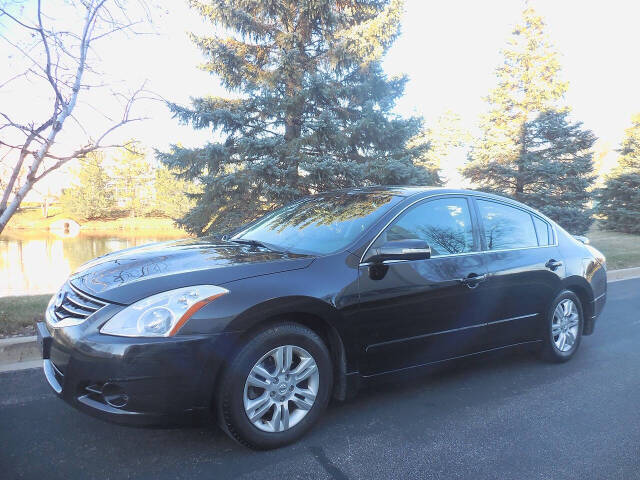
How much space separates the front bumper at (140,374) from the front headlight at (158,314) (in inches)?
1.6

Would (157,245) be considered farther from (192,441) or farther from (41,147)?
(41,147)

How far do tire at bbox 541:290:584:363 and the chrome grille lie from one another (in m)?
3.69

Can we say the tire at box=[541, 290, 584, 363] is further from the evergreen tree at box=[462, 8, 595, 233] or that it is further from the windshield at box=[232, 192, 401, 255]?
the evergreen tree at box=[462, 8, 595, 233]

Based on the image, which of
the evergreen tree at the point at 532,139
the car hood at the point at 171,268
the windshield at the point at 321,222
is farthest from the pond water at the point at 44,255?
the evergreen tree at the point at 532,139

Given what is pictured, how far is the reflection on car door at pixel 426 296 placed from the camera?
9.73 feet

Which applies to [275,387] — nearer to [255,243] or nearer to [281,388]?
[281,388]

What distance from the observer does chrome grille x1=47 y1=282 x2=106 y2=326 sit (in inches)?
96.5

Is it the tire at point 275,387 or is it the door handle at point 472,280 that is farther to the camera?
the door handle at point 472,280

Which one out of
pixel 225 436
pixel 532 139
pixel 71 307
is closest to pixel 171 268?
pixel 71 307

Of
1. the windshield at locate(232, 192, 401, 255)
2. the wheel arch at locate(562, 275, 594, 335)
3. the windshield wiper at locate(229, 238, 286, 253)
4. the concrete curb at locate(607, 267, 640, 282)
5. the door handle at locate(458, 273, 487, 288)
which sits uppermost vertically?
the windshield at locate(232, 192, 401, 255)

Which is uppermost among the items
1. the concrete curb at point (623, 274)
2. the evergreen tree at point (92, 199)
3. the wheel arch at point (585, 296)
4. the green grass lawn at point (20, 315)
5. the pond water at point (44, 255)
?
the evergreen tree at point (92, 199)

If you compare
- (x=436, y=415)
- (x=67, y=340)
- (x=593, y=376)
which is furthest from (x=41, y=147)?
(x=593, y=376)

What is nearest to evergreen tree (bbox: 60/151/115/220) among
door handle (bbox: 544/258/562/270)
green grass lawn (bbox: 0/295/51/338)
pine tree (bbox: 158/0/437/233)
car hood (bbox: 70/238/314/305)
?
pine tree (bbox: 158/0/437/233)

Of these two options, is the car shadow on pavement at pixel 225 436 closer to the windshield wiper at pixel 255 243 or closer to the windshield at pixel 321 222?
the windshield at pixel 321 222
